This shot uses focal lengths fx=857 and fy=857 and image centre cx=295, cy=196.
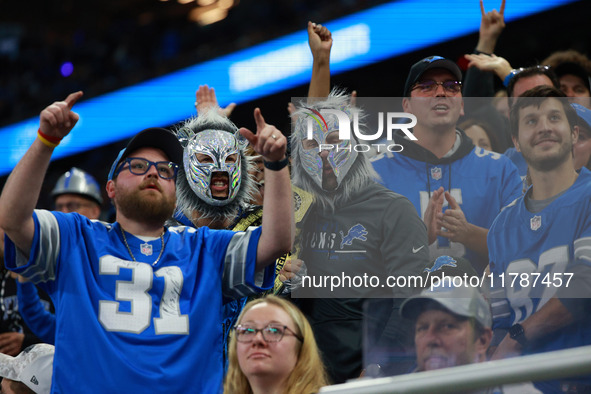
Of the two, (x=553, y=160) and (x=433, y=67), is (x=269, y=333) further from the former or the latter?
(x=433, y=67)

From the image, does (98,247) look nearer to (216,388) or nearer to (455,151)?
(216,388)

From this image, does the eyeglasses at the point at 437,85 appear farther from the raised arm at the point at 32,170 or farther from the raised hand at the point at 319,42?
the raised arm at the point at 32,170

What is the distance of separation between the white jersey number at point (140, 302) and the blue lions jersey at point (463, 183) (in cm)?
104

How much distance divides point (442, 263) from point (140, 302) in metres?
1.24

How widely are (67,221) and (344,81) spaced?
20.1 feet

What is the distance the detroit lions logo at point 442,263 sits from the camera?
353 cm

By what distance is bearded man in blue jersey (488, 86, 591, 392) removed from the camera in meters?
3.29

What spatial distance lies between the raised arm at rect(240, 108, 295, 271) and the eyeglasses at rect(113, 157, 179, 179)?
1.69ft

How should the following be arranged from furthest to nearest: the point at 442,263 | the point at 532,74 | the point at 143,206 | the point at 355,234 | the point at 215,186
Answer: the point at 532,74, the point at 215,186, the point at 355,234, the point at 442,263, the point at 143,206

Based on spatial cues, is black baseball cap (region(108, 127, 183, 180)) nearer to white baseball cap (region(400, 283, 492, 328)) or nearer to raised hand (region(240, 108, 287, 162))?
raised hand (region(240, 108, 287, 162))

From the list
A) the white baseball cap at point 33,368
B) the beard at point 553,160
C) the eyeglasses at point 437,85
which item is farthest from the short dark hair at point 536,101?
the white baseball cap at point 33,368

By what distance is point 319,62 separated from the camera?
4289 mm

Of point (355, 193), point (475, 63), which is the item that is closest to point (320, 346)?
point (355, 193)

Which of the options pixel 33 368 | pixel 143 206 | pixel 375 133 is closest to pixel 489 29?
pixel 375 133
